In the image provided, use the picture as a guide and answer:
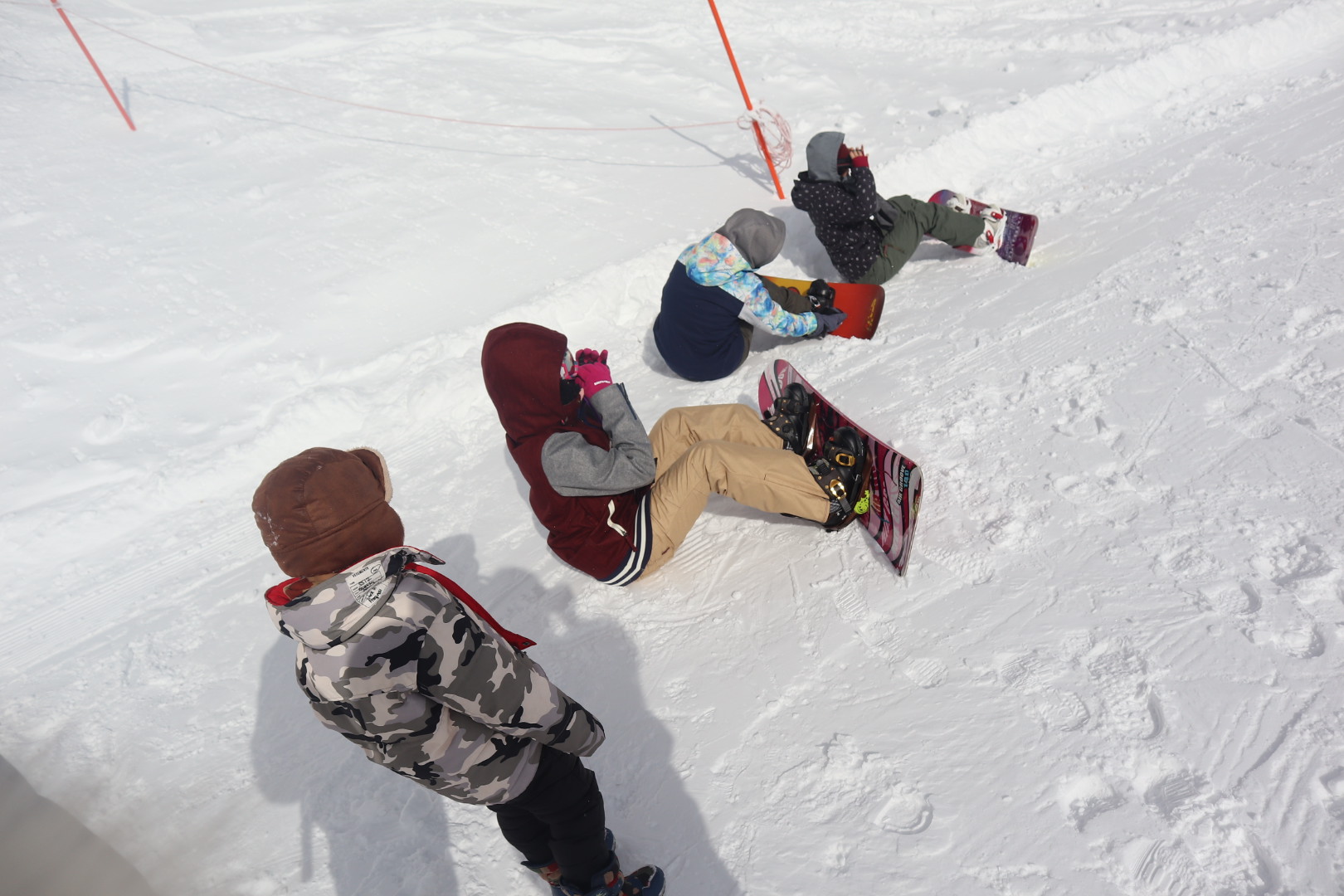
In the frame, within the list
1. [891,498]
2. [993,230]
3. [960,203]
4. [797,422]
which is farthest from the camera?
[960,203]

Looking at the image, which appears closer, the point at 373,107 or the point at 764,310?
the point at 764,310

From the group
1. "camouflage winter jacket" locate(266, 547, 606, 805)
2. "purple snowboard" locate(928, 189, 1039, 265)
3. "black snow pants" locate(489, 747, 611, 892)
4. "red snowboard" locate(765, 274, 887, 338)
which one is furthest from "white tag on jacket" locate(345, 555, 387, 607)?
"purple snowboard" locate(928, 189, 1039, 265)

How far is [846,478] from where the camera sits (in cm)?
312

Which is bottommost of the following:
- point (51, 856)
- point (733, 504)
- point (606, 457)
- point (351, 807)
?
point (51, 856)

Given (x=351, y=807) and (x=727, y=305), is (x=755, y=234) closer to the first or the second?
(x=727, y=305)

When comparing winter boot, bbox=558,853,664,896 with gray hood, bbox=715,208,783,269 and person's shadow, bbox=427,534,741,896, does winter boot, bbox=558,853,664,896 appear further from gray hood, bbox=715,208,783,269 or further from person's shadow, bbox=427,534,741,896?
gray hood, bbox=715,208,783,269

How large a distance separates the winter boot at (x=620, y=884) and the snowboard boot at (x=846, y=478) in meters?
1.42

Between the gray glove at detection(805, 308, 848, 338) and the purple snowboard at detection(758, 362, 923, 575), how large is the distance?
4.09ft

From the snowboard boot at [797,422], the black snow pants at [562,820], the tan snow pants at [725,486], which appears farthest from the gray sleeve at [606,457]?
the black snow pants at [562,820]

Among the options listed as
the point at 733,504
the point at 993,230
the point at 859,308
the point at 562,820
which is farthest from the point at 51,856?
the point at 993,230

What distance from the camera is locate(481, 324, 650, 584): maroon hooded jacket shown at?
8.63ft

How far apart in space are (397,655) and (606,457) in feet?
4.37

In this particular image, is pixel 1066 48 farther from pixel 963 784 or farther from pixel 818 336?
pixel 963 784

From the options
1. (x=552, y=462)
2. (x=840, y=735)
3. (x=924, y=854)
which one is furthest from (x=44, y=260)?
(x=924, y=854)
